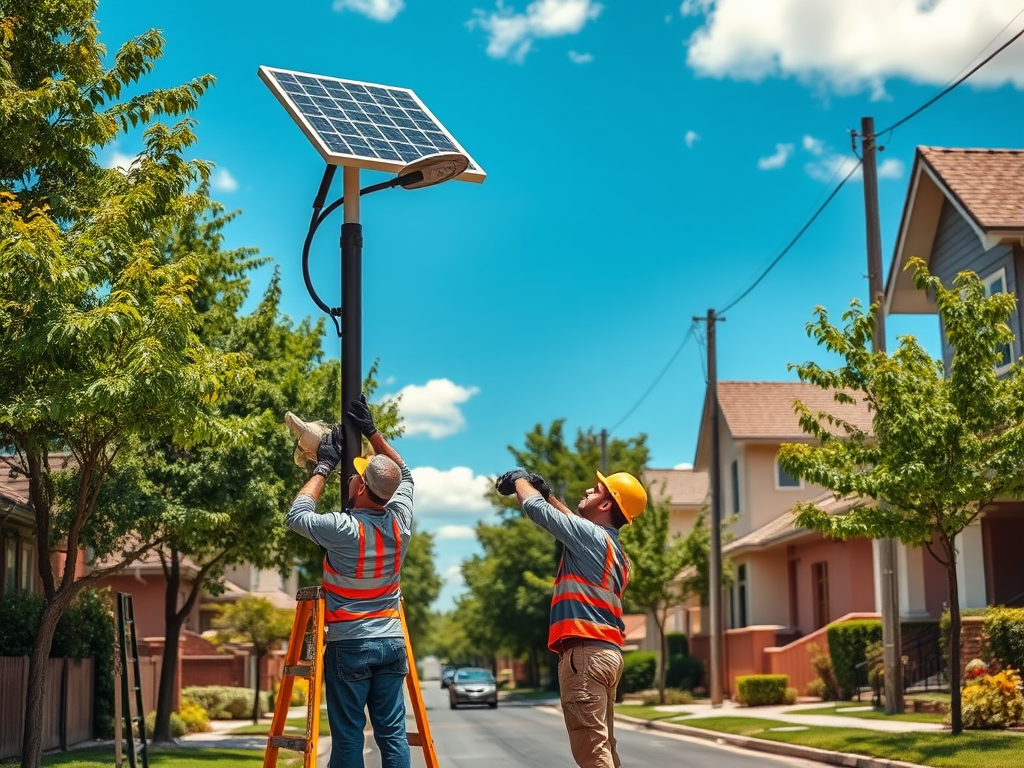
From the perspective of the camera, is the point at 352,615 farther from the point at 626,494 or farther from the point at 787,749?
the point at 787,749

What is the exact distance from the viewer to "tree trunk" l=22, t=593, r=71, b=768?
13008 mm

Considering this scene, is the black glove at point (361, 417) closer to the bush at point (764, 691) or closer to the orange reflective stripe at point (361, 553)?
the orange reflective stripe at point (361, 553)

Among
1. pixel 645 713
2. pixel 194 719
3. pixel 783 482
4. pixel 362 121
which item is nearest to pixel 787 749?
pixel 362 121

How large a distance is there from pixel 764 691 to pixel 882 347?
11588 millimetres

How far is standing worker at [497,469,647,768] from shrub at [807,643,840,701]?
23.5 metres

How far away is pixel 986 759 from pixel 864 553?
703 inches

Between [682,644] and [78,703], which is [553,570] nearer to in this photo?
[682,644]

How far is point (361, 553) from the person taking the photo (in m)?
6.30

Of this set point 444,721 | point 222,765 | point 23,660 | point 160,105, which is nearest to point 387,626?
point 160,105

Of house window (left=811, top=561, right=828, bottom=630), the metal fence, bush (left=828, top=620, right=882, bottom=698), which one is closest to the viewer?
the metal fence

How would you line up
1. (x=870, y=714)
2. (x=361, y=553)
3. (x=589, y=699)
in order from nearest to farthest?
(x=361, y=553) → (x=589, y=699) → (x=870, y=714)

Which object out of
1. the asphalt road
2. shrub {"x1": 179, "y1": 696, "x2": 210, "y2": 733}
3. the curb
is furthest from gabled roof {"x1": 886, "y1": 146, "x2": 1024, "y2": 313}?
shrub {"x1": 179, "y1": 696, "x2": 210, "y2": 733}

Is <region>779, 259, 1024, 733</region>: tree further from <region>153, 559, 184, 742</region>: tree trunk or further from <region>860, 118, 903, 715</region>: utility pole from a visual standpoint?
<region>153, 559, 184, 742</region>: tree trunk

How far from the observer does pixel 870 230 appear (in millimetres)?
20969
